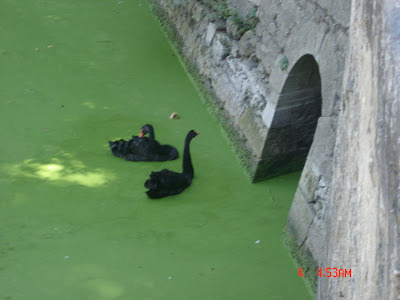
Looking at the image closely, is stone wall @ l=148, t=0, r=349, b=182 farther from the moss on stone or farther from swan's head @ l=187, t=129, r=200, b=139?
swan's head @ l=187, t=129, r=200, b=139

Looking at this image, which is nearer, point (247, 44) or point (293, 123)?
point (293, 123)

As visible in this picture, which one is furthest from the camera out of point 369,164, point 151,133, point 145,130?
point 145,130

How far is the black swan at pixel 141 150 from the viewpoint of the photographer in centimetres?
670

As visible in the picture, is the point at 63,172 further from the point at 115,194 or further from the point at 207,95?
the point at 207,95

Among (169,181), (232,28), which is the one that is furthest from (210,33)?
(169,181)

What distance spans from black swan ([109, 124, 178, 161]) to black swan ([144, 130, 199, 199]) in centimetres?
48

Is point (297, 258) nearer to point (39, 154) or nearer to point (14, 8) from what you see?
point (39, 154)

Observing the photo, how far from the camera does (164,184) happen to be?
6.09 m

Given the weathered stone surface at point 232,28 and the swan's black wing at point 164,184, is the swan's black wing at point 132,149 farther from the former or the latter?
the weathered stone surface at point 232,28

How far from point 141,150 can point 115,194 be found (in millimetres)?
714

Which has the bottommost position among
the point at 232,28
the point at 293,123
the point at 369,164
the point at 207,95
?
the point at 207,95

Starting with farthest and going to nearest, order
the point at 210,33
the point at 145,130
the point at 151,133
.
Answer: the point at 210,33, the point at 145,130, the point at 151,133

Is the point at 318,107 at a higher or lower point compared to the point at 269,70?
lower

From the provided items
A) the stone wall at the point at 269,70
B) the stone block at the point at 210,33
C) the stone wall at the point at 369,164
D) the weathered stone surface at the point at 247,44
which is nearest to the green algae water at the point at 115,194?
the stone wall at the point at 269,70
